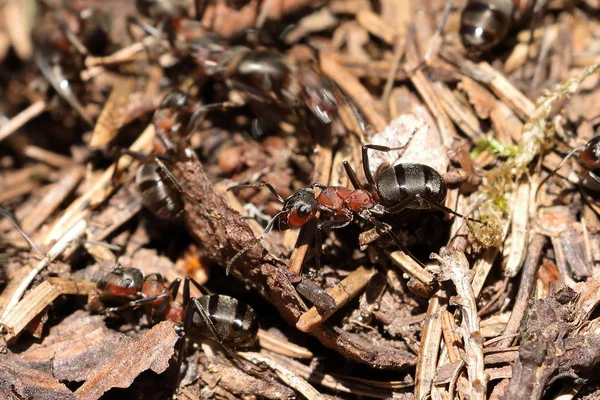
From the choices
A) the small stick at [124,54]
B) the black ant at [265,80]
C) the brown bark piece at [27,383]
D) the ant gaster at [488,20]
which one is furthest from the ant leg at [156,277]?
the ant gaster at [488,20]

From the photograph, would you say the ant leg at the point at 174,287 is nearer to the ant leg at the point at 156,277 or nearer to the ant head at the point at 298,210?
the ant leg at the point at 156,277

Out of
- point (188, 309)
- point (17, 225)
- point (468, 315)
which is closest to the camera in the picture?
point (468, 315)

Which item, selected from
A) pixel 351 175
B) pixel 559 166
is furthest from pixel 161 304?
pixel 559 166

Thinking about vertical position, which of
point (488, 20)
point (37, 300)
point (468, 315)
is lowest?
point (37, 300)

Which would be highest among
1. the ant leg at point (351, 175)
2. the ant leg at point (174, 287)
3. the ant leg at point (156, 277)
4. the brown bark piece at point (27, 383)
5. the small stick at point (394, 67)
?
the small stick at point (394, 67)

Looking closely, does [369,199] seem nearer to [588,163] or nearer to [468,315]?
[468,315]

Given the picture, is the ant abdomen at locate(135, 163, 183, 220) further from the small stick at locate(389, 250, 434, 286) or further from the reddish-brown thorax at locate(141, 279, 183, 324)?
the small stick at locate(389, 250, 434, 286)
